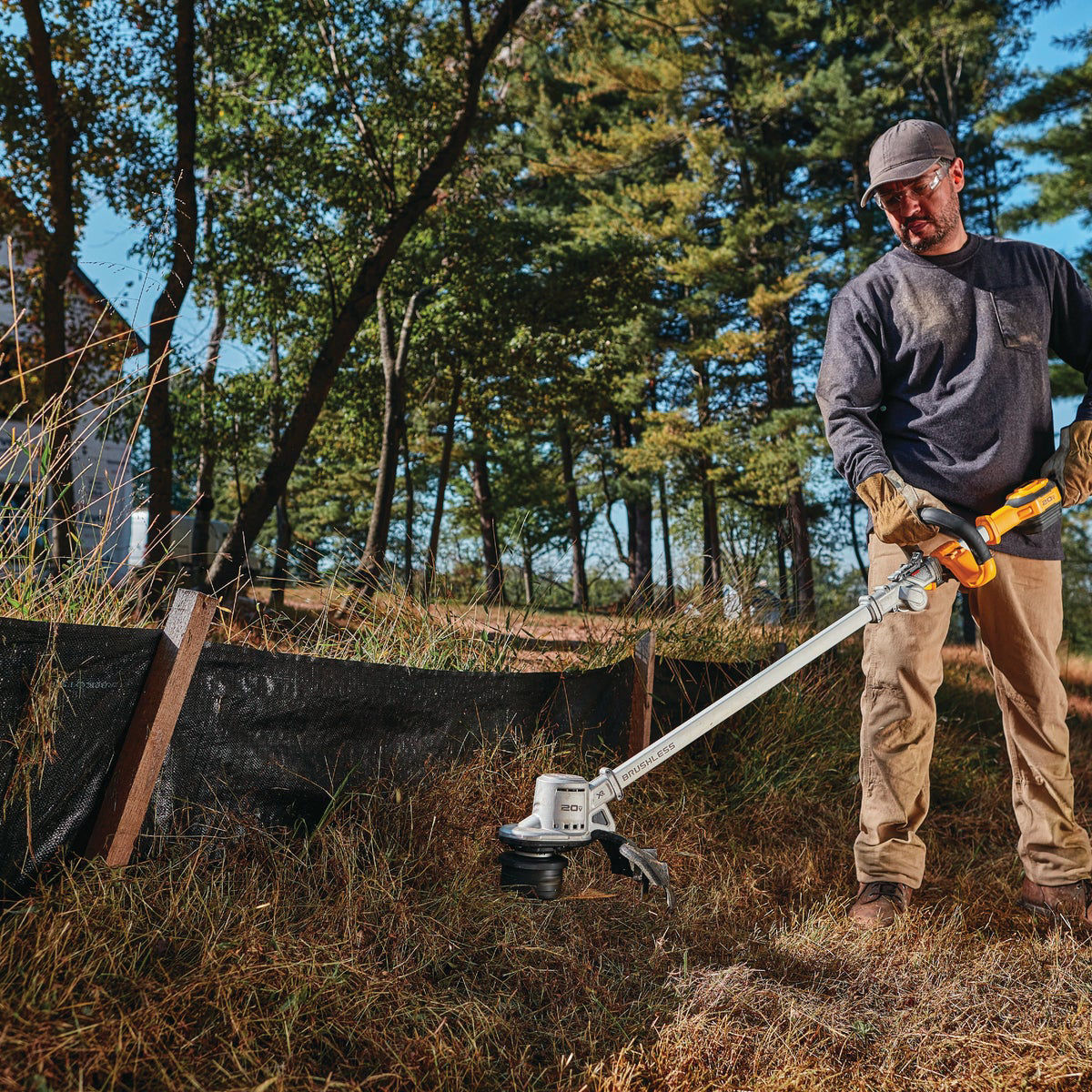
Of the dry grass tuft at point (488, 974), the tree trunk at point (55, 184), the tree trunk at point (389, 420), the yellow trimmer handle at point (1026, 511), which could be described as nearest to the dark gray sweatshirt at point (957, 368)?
the yellow trimmer handle at point (1026, 511)

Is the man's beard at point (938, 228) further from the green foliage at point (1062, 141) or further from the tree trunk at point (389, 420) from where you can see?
the green foliage at point (1062, 141)

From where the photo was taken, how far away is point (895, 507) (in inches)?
115

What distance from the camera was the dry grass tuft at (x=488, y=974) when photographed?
201 cm

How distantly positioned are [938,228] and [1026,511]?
95 centimetres

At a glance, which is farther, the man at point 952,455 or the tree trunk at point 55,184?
the tree trunk at point 55,184

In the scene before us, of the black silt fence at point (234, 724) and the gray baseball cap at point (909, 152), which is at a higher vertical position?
the gray baseball cap at point (909, 152)

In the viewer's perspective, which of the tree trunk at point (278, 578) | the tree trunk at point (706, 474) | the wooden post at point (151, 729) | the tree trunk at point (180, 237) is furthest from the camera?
the tree trunk at point (706, 474)

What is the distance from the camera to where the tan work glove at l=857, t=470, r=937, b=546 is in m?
2.89

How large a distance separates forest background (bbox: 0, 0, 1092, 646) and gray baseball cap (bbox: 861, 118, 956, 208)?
6.64 ft

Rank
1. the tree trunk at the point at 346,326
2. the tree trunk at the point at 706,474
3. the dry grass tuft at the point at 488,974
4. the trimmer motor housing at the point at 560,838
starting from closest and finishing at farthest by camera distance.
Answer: the dry grass tuft at the point at 488,974
the trimmer motor housing at the point at 560,838
the tree trunk at the point at 346,326
the tree trunk at the point at 706,474

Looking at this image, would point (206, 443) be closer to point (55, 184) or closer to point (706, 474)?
point (55, 184)

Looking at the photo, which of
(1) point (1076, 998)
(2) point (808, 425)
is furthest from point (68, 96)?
(2) point (808, 425)

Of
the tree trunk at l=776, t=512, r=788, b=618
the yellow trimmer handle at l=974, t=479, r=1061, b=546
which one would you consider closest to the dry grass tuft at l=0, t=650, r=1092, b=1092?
the yellow trimmer handle at l=974, t=479, r=1061, b=546

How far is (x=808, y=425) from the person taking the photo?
1702cm
